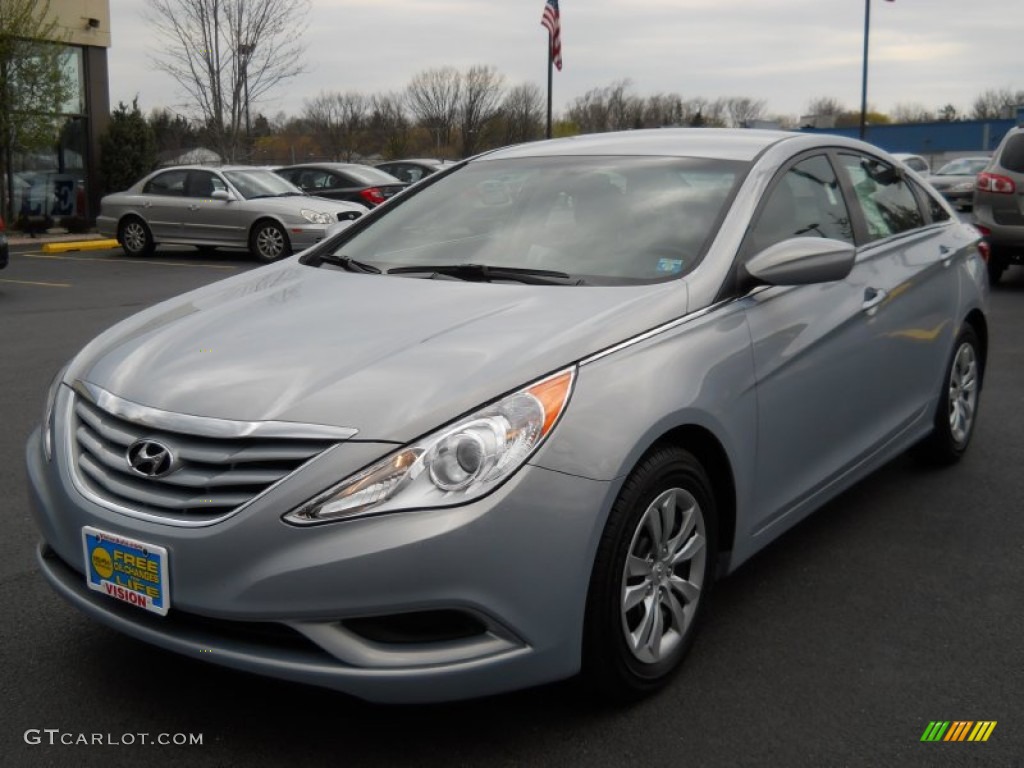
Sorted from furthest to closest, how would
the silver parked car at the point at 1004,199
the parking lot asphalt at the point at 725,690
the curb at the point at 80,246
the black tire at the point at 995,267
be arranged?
the curb at the point at 80,246, the black tire at the point at 995,267, the silver parked car at the point at 1004,199, the parking lot asphalt at the point at 725,690

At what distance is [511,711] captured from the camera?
3.01m

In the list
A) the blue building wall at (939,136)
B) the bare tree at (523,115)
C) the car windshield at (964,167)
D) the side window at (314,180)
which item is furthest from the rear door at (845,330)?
the blue building wall at (939,136)

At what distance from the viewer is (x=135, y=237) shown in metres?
18.2

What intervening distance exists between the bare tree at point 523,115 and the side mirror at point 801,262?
174ft

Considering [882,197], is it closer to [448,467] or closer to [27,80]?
[448,467]

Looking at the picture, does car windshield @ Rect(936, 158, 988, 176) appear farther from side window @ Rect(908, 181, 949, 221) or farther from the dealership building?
side window @ Rect(908, 181, 949, 221)

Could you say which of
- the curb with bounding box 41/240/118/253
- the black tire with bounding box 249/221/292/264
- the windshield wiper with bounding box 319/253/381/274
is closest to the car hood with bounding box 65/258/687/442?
the windshield wiper with bounding box 319/253/381/274

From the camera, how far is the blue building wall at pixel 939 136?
70.9 meters

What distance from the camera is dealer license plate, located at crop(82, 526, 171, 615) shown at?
2.66 metres

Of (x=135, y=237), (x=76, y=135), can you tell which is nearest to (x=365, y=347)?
(x=135, y=237)

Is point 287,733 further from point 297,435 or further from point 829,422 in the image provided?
point 829,422

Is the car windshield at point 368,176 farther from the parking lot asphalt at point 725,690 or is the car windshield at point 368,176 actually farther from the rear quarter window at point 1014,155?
the parking lot asphalt at point 725,690

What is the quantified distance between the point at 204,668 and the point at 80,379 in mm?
909

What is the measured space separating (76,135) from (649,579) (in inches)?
914
